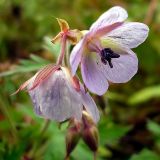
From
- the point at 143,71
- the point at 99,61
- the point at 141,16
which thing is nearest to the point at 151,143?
the point at 143,71

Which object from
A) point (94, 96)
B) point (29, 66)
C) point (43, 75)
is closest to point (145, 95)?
point (94, 96)

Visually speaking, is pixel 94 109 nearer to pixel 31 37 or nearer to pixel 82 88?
pixel 82 88

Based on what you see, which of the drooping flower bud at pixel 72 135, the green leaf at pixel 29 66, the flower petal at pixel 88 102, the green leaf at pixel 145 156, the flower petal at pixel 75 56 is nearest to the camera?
the flower petal at pixel 75 56

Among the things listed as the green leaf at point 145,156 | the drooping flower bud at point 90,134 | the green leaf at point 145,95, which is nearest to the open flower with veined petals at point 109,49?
the drooping flower bud at point 90,134

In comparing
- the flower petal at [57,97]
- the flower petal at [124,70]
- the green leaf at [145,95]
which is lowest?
the green leaf at [145,95]

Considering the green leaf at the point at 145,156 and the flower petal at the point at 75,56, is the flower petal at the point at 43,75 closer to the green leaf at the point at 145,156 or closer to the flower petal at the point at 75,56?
the flower petal at the point at 75,56

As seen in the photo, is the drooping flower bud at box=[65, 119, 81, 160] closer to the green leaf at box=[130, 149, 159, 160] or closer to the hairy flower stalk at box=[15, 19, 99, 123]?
the hairy flower stalk at box=[15, 19, 99, 123]
